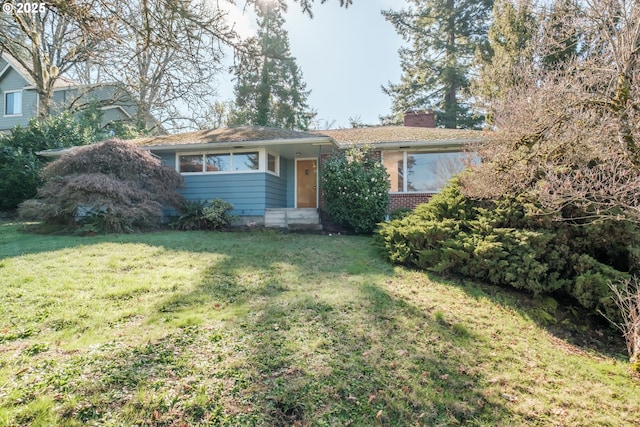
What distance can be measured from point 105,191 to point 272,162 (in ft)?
16.0

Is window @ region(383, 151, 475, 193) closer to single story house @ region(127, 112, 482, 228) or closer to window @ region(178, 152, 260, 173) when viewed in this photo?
single story house @ region(127, 112, 482, 228)

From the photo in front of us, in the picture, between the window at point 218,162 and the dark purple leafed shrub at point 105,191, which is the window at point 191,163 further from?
the dark purple leafed shrub at point 105,191

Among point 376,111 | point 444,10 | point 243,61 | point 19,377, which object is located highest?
Answer: point 444,10

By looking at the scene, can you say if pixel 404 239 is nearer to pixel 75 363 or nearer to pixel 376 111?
pixel 75 363

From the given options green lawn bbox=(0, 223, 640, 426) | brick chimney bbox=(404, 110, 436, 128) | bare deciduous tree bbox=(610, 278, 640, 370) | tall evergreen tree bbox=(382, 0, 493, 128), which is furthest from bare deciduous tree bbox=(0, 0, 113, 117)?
tall evergreen tree bbox=(382, 0, 493, 128)

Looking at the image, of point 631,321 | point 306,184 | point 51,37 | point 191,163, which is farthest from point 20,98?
point 631,321

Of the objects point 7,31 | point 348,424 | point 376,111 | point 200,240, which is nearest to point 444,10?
point 376,111

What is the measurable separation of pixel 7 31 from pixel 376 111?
19.1m

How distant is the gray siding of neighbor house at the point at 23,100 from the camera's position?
57.3ft

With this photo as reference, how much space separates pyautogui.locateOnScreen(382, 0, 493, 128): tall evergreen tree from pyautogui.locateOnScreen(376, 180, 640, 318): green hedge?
1484 cm

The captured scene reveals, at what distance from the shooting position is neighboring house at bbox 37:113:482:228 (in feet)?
32.9

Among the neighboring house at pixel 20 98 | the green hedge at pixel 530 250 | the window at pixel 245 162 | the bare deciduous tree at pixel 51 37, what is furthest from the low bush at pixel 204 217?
the neighboring house at pixel 20 98

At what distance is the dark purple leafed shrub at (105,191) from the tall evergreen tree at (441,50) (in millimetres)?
16029

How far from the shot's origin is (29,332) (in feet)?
10.5
